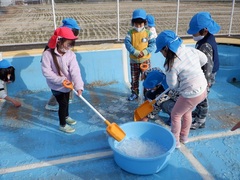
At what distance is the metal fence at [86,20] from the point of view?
538 centimetres

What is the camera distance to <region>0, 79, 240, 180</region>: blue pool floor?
100.0 inches

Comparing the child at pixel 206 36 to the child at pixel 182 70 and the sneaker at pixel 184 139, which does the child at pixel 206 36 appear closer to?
the child at pixel 182 70

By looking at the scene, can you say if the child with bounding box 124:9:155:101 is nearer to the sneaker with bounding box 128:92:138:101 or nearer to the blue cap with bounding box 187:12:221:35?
the sneaker with bounding box 128:92:138:101

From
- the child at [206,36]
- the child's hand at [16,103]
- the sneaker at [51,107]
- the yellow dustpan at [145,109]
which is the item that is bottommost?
the sneaker at [51,107]

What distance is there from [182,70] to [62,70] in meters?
1.35

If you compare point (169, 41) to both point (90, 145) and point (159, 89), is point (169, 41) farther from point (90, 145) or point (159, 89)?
point (90, 145)

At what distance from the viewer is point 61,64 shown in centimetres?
293

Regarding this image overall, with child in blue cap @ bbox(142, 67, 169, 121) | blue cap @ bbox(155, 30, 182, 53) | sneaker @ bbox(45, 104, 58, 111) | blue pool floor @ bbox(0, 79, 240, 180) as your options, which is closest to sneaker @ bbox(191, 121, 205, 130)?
blue pool floor @ bbox(0, 79, 240, 180)

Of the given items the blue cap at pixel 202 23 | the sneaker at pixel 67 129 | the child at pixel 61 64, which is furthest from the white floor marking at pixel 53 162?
the blue cap at pixel 202 23

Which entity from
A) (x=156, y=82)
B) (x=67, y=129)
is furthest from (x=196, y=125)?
(x=67, y=129)

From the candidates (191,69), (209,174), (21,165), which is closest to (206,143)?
(209,174)

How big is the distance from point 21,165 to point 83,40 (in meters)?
3.00

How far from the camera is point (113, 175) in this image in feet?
8.23

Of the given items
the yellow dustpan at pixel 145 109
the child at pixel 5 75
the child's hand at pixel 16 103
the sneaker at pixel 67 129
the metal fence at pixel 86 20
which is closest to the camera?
the yellow dustpan at pixel 145 109
